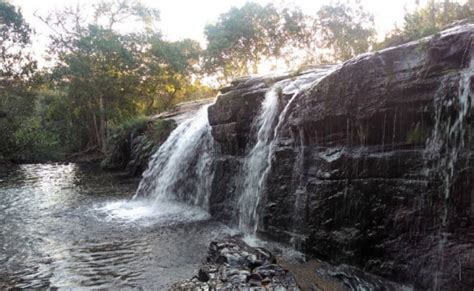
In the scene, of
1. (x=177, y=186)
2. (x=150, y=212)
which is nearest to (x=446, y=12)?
(x=177, y=186)

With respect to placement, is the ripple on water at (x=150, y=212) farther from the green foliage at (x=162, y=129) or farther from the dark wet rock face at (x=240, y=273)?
the green foliage at (x=162, y=129)

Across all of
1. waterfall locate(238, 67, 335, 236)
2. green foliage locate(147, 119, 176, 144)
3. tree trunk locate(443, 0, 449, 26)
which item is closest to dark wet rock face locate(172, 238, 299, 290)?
waterfall locate(238, 67, 335, 236)

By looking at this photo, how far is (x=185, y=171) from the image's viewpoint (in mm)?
9609

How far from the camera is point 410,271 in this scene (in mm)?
4293

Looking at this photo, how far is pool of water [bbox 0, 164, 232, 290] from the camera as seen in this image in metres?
4.66

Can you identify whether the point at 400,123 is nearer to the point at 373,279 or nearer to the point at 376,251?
the point at 376,251

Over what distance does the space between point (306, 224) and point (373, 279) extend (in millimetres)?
1308

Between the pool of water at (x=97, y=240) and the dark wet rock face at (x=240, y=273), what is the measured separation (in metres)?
0.58

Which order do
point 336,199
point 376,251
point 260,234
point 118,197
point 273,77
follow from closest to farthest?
point 376,251
point 336,199
point 260,234
point 273,77
point 118,197

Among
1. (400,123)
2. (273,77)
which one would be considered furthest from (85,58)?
(400,123)

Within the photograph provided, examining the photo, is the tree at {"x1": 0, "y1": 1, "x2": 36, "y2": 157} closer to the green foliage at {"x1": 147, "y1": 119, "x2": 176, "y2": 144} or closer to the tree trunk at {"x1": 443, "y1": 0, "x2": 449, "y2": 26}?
the green foliage at {"x1": 147, "y1": 119, "x2": 176, "y2": 144}

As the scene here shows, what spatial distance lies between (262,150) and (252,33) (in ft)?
55.3

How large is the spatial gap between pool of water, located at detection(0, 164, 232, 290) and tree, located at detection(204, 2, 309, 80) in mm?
14194

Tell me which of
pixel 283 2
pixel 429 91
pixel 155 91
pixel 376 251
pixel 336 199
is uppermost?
pixel 283 2
